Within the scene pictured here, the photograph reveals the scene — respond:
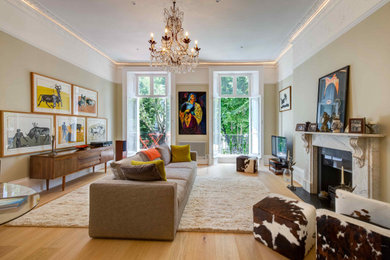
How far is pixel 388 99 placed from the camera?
1.84 metres

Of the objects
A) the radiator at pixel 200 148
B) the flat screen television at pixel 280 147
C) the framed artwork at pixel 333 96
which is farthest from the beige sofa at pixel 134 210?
the radiator at pixel 200 148

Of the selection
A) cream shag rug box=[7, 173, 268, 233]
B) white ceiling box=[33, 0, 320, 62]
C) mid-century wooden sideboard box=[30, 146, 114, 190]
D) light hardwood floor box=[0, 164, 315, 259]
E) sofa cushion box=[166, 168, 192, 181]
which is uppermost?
white ceiling box=[33, 0, 320, 62]

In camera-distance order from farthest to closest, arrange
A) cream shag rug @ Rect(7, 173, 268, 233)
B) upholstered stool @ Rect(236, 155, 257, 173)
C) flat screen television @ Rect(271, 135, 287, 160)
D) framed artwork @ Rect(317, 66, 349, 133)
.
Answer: upholstered stool @ Rect(236, 155, 257, 173), flat screen television @ Rect(271, 135, 287, 160), framed artwork @ Rect(317, 66, 349, 133), cream shag rug @ Rect(7, 173, 268, 233)

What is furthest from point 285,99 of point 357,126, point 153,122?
point 153,122

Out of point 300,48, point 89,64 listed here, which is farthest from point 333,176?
point 89,64

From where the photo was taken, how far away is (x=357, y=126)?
2072mm

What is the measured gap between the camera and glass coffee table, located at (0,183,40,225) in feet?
3.92

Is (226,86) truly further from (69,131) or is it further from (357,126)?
(69,131)

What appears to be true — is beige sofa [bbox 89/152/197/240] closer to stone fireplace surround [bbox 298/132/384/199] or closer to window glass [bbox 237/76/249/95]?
stone fireplace surround [bbox 298/132/384/199]

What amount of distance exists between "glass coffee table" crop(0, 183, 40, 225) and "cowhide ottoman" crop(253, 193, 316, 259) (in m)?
2.04

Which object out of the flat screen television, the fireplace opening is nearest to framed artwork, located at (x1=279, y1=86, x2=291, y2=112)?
the flat screen television

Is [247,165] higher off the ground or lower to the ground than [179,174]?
lower

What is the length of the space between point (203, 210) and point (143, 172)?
3.65 feet

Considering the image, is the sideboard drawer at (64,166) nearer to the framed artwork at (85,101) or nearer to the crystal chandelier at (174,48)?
the framed artwork at (85,101)
